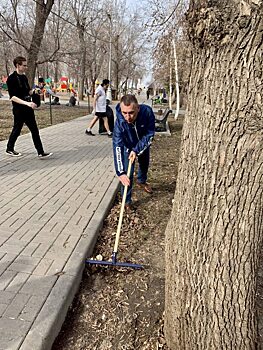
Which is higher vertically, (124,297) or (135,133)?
(135,133)

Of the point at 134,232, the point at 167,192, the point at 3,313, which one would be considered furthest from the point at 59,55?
the point at 3,313

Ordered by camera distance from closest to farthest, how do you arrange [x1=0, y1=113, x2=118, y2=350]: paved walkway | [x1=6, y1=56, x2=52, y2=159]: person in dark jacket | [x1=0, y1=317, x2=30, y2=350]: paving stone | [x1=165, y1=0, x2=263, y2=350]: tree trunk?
1. [x1=165, y1=0, x2=263, y2=350]: tree trunk
2. [x1=0, y1=317, x2=30, y2=350]: paving stone
3. [x1=0, y1=113, x2=118, y2=350]: paved walkway
4. [x1=6, y1=56, x2=52, y2=159]: person in dark jacket

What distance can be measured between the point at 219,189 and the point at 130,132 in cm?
255

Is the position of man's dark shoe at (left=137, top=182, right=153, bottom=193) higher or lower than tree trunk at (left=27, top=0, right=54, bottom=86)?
lower

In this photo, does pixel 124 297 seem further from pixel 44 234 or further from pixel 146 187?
pixel 146 187

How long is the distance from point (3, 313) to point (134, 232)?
1.82 m

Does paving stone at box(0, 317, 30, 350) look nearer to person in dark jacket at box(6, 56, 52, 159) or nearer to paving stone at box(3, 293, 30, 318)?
paving stone at box(3, 293, 30, 318)

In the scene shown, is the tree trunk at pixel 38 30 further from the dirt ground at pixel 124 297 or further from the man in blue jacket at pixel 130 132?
the dirt ground at pixel 124 297

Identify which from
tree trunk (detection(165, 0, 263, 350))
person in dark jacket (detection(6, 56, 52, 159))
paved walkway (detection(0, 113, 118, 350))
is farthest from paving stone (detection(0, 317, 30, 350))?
person in dark jacket (detection(6, 56, 52, 159))

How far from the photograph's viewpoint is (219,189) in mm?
1665

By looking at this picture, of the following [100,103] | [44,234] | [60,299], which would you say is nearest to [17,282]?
[60,299]

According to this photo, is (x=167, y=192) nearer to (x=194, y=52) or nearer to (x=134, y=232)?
(x=134, y=232)

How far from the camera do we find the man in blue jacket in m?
3.68

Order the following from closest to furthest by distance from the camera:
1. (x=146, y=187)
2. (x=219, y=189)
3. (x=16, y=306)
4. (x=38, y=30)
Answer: (x=219, y=189) < (x=16, y=306) < (x=146, y=187) < (x=38, y=30)
